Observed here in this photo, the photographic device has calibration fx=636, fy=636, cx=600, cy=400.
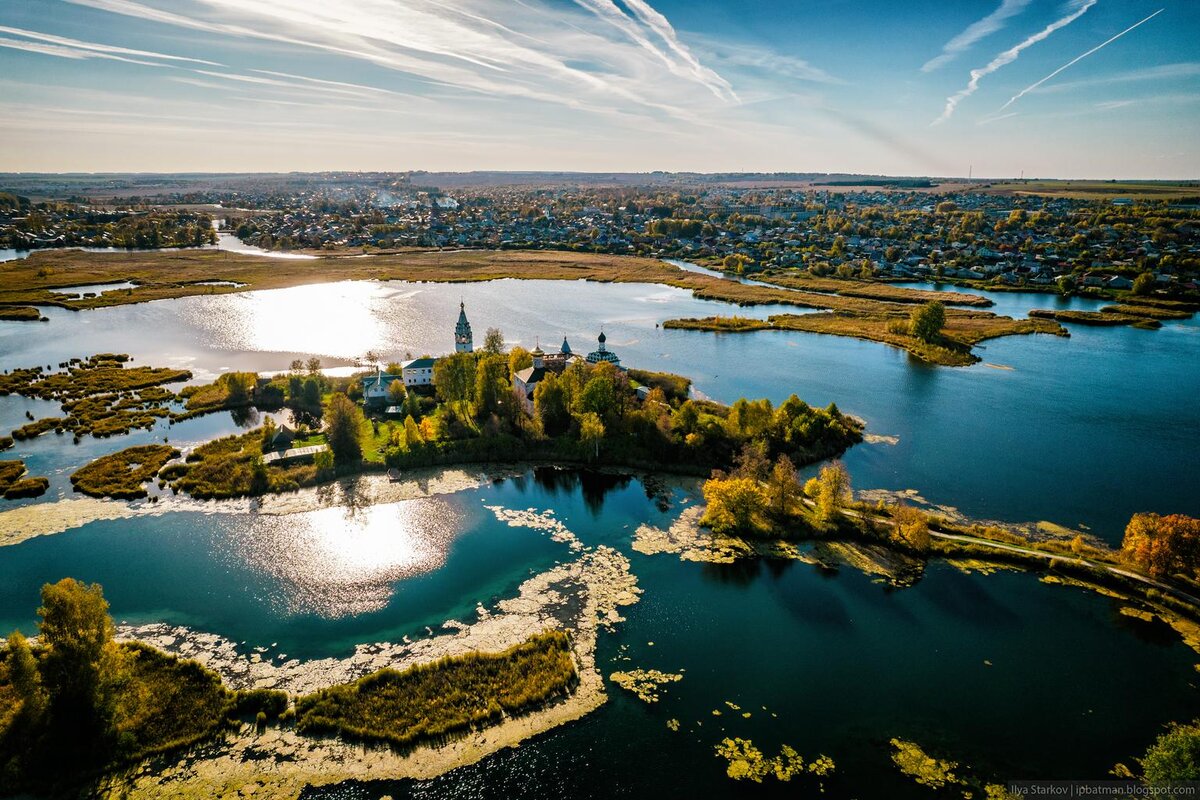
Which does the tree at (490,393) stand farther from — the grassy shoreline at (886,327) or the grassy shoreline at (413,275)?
the grassy shoreline at (413,275)

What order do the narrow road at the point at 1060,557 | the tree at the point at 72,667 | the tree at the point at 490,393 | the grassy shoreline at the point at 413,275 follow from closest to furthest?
the tree at the point at 72,667 → the narrow road at the point at 1060,557 → the tree at the point at 490,393 → the grassy shoreline at the point at 413,275

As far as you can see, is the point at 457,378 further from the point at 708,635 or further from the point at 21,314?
the point at 21,314

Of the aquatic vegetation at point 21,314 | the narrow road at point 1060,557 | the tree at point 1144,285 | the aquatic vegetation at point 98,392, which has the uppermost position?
the tree at point 1144,285

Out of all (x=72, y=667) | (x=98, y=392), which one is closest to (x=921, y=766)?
(x=72, y=667)

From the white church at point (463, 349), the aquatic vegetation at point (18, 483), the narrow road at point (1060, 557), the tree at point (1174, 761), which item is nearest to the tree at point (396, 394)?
the white church at point (463, 349)

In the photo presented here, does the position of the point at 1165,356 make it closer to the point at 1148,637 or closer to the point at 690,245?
the point at 1148,637

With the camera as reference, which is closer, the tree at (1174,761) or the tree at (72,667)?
the tree at (1174,761)

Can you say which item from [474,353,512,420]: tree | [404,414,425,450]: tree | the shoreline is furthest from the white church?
the shoreline
